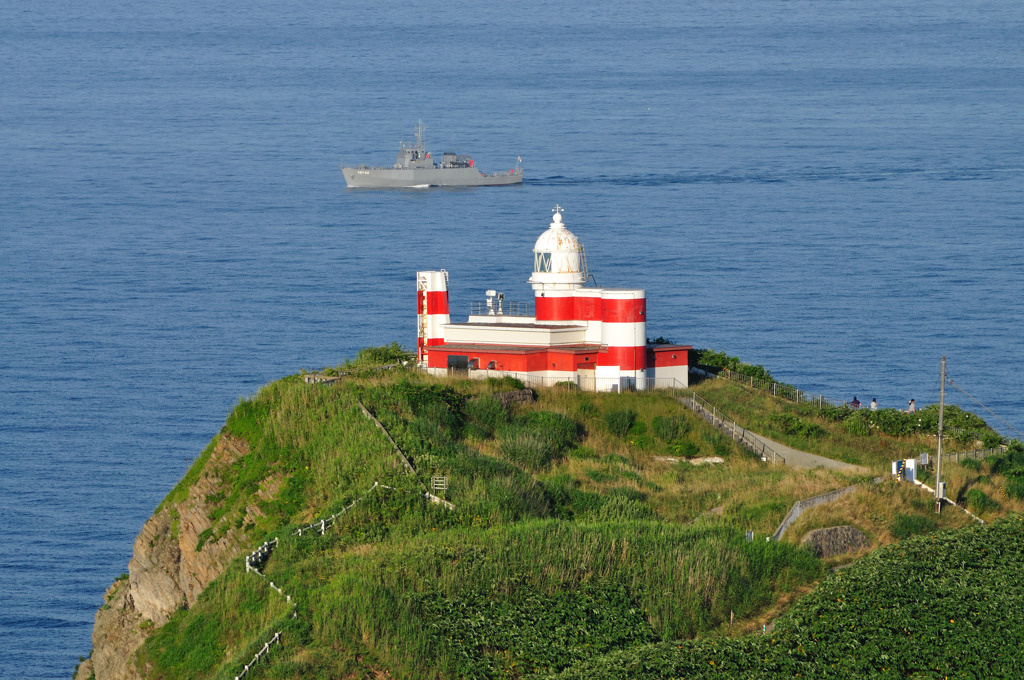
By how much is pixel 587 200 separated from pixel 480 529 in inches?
4264

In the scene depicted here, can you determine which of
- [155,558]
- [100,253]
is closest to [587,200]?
[100,253]

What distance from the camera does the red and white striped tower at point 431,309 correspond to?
161 feet

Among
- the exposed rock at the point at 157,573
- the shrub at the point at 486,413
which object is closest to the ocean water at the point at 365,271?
the exposed rock at the point at 157,573

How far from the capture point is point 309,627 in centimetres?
2927

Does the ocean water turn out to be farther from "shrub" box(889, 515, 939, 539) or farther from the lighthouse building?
"shrub" box(889, 515, 939, 539)

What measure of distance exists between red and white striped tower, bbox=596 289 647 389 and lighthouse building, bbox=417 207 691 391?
0.11 ft

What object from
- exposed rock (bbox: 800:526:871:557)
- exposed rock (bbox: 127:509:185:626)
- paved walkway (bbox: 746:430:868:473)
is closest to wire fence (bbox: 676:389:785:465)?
paved walkway (bbox: 746:430:868:473)

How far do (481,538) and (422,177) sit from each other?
142259 mm

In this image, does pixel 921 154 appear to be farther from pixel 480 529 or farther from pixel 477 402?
pixel 480 529

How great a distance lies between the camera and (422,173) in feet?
563

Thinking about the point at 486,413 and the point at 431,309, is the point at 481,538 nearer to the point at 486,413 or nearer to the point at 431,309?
the point at 486,413

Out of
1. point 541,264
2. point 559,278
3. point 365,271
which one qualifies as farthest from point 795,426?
point 365,271

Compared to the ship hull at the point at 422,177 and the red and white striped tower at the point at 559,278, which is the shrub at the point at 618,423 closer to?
the red and white striped tower at the point at 559,278

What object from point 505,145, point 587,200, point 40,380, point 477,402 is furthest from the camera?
point 505,145
